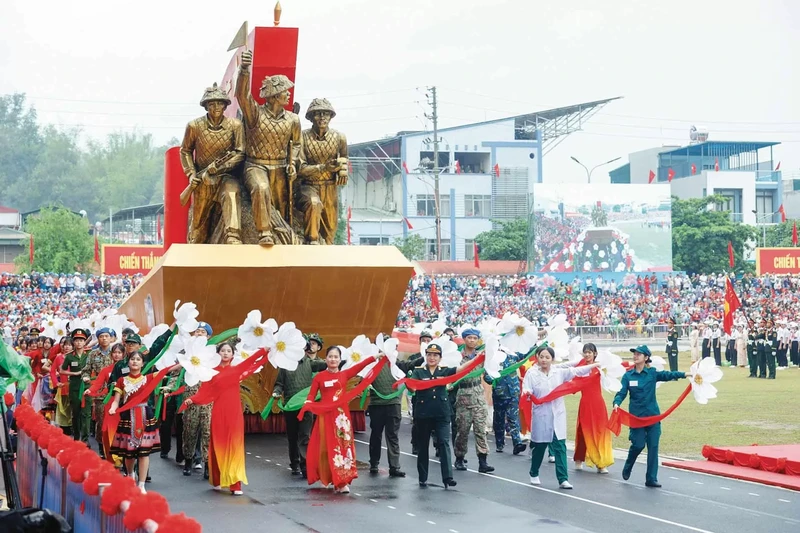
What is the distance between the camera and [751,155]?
83.1 metres

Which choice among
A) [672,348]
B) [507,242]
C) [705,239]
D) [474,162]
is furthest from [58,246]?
[672,348]

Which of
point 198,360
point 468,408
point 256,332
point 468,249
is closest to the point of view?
point 198,360

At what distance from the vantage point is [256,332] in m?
11.4

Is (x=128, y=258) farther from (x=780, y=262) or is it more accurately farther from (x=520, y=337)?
(x=520, y=337)

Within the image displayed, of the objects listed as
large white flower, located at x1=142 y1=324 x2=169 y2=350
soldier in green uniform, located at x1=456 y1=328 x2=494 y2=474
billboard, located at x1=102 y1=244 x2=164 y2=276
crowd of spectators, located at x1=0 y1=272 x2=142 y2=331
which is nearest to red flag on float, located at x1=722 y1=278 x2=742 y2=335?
crowd of spectators, located at x1=0 y1=272 x2=142 y2=331

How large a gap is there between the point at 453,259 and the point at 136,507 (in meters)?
63.7

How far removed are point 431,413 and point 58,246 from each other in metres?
58.4

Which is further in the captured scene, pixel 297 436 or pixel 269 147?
pixel 269 147

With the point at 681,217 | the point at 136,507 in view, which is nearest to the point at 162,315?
the point at 136,507

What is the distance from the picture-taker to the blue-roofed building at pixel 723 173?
74.4 meters

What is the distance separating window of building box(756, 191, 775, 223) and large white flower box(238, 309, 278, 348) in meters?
70.9

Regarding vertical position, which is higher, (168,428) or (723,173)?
(723,173)

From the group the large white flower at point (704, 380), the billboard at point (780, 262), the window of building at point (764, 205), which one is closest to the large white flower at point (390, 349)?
the large white flower at point (704, 380)

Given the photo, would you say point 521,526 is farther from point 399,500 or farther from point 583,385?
point 583,385
